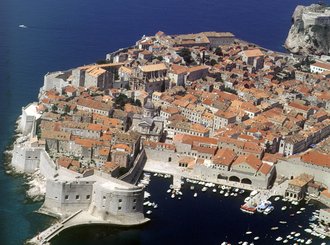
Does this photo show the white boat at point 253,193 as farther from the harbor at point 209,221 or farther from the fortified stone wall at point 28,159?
the fortified stone wall at point 28,159

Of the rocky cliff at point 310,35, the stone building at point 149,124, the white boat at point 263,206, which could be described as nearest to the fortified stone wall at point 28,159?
the stone building at point 149,124

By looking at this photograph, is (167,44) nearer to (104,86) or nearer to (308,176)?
(104,86)

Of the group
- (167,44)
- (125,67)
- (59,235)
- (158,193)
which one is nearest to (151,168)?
(158,193)

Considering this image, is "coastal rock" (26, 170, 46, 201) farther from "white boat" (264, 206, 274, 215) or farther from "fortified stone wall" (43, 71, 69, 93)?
"fortified stone wall" (43, 71, 69, 93)

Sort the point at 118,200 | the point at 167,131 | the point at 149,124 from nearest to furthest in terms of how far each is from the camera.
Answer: the point at 118,200 → the point at 149,124 → the point at 167,131

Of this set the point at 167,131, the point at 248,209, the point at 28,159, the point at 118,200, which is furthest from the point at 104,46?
the point at 118,200

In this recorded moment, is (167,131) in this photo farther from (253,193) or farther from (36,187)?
(36,187)
